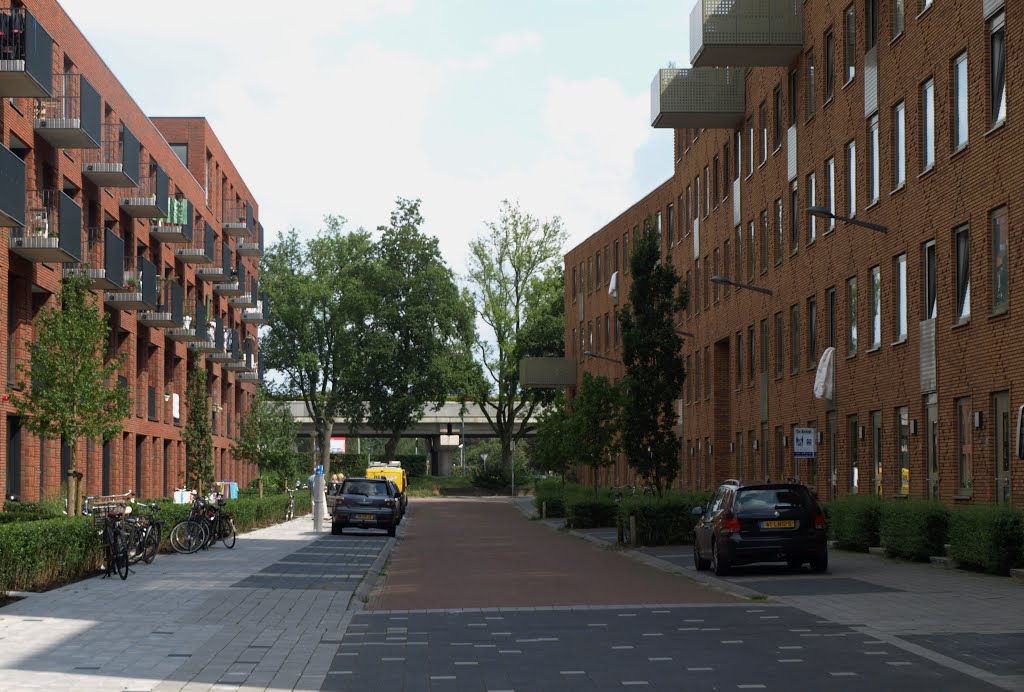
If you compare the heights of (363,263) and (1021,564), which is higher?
(363,263)

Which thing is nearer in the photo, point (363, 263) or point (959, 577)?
point (959, 577)

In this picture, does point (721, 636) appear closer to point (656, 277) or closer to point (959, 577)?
point (959, 577)

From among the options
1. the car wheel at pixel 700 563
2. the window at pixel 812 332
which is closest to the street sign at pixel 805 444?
the car wheel at pixel 700 563

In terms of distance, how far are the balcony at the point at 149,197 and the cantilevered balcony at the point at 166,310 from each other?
2770 mm

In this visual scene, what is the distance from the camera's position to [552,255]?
9675 centimetres

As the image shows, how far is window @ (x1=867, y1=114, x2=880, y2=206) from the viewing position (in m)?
34.3

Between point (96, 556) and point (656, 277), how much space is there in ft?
67.3

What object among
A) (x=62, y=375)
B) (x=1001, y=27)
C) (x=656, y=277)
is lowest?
(x=62, y=375)

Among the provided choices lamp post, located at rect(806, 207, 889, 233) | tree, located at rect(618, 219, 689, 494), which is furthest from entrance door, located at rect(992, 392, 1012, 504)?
tree, located at rect(618, 219, 689, 494)

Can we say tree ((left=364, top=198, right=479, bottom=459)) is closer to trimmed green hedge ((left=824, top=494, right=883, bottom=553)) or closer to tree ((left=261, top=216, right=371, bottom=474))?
tree ((left=261, top=216, right=371, bottom=474))

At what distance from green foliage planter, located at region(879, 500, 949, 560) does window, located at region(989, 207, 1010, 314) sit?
3687 mm

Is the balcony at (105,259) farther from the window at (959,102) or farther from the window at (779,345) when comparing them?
the window at (959,102)

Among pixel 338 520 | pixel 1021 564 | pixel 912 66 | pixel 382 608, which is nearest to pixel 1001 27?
pixel 912 66

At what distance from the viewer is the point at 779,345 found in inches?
1752
